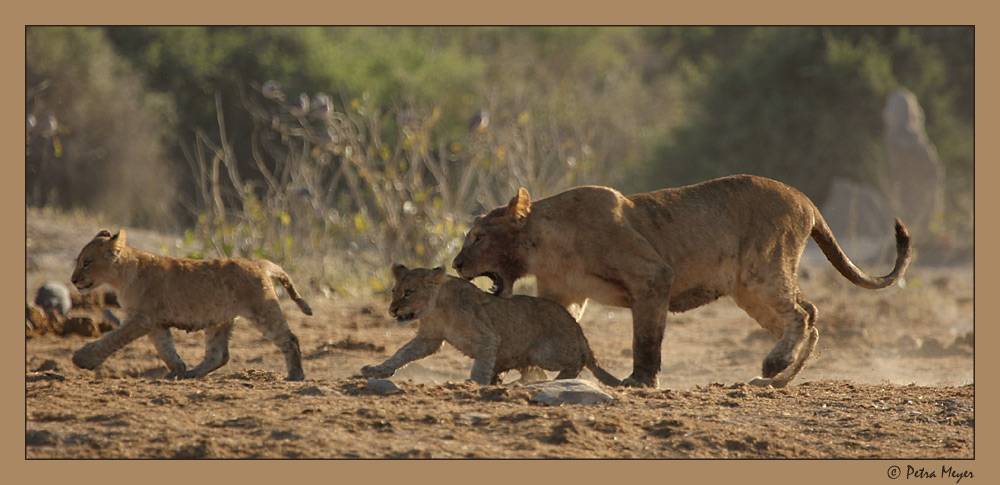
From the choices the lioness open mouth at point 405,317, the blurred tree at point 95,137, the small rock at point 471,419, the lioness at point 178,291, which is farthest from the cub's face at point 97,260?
the blurred tree at point 95,137

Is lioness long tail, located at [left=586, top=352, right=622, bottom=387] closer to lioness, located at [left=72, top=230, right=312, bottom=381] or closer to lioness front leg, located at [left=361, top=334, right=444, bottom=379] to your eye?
lioness front leg, located at [left=361, top=334, right=444, bottom=379]

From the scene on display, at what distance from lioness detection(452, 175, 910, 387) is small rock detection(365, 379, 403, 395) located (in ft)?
3.46

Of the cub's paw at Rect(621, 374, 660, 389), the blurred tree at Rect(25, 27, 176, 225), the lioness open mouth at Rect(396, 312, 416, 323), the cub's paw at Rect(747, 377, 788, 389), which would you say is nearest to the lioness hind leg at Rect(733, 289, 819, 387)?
the cub's paw at Rect(747, 377, 788, 389)

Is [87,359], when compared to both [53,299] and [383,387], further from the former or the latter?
[53,299]

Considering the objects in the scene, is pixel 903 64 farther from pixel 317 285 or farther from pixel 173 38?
pixel 317 285

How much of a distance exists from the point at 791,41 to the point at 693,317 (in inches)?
569

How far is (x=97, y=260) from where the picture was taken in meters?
6.85

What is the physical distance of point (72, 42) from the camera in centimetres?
2108

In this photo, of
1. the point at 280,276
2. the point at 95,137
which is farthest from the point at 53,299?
the point at 95,137

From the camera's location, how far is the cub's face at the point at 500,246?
6.84 meters

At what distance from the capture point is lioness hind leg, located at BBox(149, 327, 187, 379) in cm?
700

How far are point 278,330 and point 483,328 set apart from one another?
1290mm

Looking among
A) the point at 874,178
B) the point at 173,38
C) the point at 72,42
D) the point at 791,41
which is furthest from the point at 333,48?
the point at 874,178

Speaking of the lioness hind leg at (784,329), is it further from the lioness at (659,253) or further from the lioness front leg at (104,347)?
the lioness front leg at (104,347)
